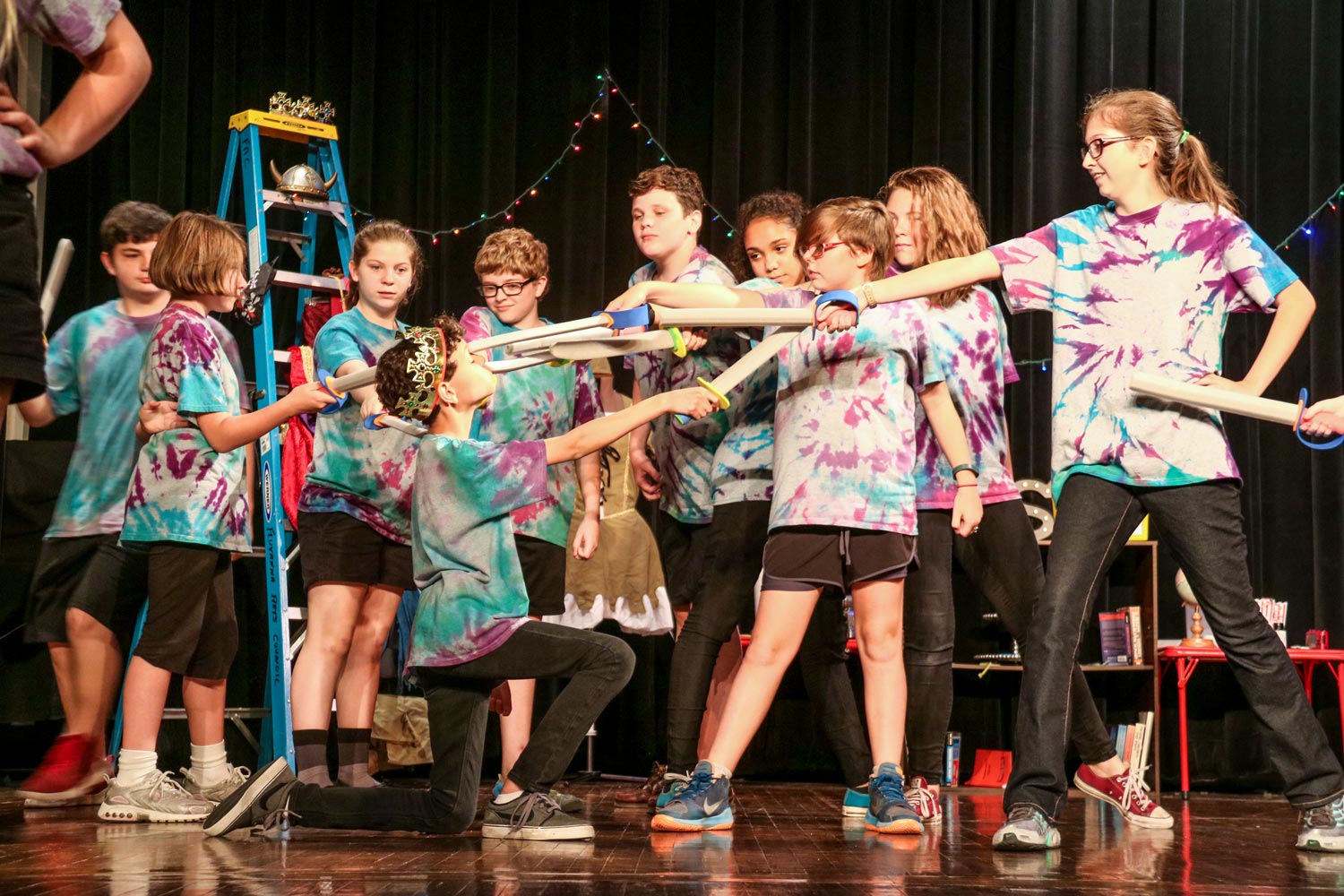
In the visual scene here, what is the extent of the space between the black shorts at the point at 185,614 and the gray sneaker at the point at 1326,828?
2487 millimetres

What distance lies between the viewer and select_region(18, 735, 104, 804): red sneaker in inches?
128

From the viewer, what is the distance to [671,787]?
9.72ft

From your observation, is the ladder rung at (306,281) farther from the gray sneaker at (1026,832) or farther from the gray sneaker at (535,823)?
the gray sneaker at (1026,832)

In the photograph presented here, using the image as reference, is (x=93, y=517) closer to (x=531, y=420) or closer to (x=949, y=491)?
(x=531, y=420)

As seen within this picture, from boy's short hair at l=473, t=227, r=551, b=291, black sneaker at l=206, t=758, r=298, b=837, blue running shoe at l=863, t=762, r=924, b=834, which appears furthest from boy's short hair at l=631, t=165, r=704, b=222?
black sneaker at l=206, t=758, r=298, b=837

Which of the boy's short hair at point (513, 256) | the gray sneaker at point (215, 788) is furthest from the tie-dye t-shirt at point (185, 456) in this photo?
the boy's short hair at point (513, 256)

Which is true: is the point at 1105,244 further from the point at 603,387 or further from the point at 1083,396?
the point at 603,387

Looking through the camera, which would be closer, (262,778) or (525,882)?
(525,882)

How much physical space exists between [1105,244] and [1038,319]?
245 centimetres

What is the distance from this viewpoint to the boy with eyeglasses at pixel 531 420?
3113 mm

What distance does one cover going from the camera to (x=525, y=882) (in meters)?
2.04

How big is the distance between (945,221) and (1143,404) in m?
0.85

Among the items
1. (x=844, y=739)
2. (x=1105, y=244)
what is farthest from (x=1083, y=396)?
(x=844, y=739)

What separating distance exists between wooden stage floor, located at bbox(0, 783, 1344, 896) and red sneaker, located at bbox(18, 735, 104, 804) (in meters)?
0.19
